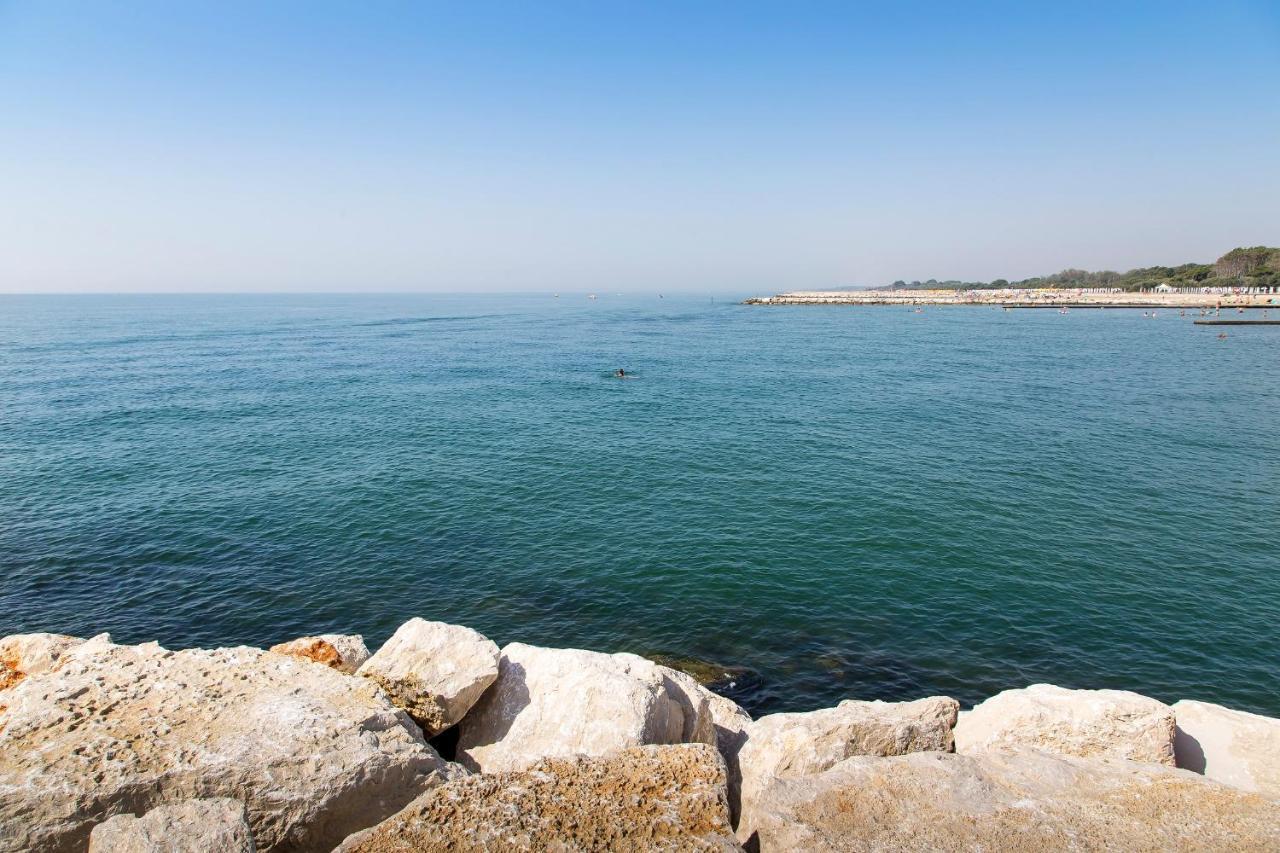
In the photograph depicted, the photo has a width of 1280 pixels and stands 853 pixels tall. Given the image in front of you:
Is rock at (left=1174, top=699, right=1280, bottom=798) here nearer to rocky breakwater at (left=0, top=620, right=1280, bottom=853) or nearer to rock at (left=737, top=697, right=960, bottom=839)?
rocky breakwater at (left=0, top=620, right=1280, bottom=853)

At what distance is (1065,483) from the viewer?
119ft

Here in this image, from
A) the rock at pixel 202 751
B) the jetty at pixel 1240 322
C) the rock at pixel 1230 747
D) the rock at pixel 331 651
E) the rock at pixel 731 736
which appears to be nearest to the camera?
the rock at pixel 202 751

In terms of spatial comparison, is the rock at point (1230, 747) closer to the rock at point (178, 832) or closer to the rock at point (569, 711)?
the rock at point (569, 711)

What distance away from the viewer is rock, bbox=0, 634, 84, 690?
44.0 ft

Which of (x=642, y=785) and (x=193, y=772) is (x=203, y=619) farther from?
(x=642, y=785)

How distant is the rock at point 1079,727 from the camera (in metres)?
11.9

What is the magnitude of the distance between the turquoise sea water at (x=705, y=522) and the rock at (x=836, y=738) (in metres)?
6.78

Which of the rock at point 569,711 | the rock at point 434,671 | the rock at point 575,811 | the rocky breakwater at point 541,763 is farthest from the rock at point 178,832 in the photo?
the rock at point 569,711

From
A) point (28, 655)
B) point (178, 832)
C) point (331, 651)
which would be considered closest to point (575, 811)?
point (178, 832)

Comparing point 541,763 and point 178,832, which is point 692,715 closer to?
point 541,763

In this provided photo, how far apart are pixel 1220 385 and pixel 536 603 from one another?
240 ft

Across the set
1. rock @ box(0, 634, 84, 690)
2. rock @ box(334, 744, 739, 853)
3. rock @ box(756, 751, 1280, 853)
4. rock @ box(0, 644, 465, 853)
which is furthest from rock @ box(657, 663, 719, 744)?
rock @ box(0, 634, 84, 690)

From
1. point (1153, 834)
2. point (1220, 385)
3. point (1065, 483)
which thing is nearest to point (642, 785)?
point (1153, 834)

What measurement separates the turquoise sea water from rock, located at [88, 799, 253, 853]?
14909 millimetres
